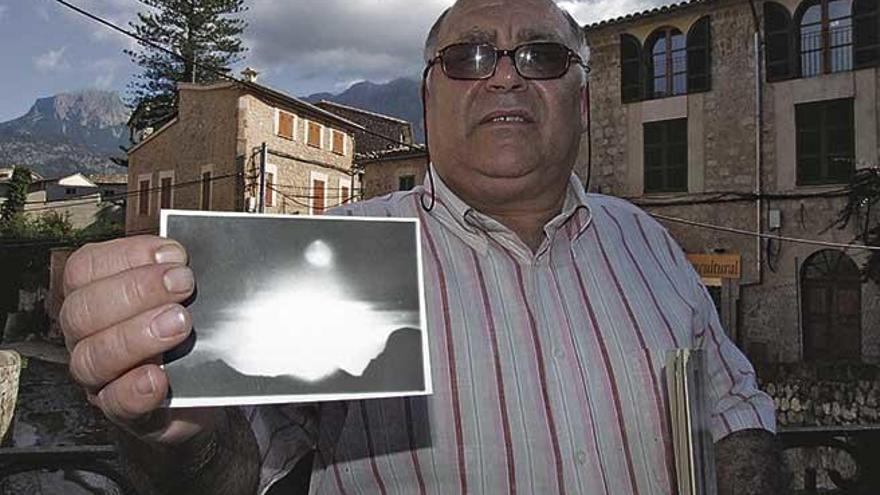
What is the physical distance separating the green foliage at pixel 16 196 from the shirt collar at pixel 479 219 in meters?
38.2

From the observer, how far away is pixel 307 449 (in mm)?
1425

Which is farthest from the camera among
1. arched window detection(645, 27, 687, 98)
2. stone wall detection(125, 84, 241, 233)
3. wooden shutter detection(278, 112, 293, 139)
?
wooden shutter detection(278, 112, 293, 139)

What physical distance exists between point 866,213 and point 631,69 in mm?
5742

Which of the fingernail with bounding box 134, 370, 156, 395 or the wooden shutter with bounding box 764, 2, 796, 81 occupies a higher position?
the wooden shutter with bounding box 764, 2, 796, 81

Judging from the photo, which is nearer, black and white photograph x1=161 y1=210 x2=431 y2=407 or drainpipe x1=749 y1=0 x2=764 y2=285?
black and white photograph x1=161 y1=210 x2=431 y2=407

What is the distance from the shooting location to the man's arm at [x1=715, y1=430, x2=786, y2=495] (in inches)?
59.8

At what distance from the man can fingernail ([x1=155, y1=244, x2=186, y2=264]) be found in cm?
14

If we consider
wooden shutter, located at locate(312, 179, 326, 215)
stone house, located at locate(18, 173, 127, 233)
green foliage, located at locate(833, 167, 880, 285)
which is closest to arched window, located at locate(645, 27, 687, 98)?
green foliage, located at locate(833, 167, 880, 285)

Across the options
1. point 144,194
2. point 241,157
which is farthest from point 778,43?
point 144,194

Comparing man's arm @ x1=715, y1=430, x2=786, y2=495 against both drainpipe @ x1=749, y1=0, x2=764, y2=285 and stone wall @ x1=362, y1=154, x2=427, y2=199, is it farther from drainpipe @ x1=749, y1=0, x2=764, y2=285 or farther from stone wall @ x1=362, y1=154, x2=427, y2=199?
stone wall @ x1=362, y1=154, x2=427, y2=199

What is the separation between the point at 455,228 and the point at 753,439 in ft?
2.69

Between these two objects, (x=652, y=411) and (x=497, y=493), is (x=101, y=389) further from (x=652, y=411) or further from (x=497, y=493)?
(x=652, y=411)

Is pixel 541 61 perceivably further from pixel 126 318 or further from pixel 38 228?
pixel 38 228

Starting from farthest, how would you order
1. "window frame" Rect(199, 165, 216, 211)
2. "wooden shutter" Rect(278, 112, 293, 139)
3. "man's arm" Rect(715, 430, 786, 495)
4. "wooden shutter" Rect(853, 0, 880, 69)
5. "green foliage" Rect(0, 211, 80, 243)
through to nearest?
"green foliage" Rect(0, 211, 80, 243) → "window frame" Rect(199, 165, 216, 211) → "wooden shutter" Rect(278, 112, 293, 139) → "wooden shutter" Rect(853, 0, 880, 69) → "man's arm" Rect(715, 430, 786, 495)
